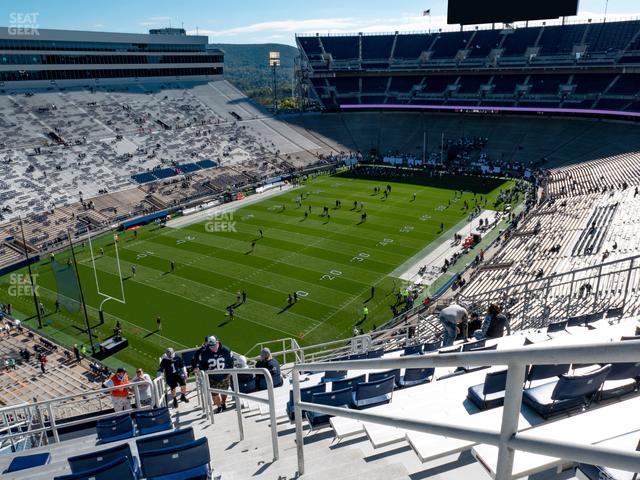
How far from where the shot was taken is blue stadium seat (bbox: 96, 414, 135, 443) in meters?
8.12

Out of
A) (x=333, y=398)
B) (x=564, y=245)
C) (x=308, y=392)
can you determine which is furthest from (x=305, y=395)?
(x=564, y=245)

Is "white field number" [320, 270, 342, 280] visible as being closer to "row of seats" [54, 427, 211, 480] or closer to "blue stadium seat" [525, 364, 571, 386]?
"row of seats" [54, 427, 211, 480]

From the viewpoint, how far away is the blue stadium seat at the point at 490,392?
15.6 feet

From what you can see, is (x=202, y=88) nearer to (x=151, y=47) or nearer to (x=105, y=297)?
(x=151, y=47)

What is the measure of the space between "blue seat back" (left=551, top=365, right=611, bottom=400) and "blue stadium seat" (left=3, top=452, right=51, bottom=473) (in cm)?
668

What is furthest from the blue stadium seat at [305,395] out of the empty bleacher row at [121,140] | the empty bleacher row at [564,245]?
the empty bleacher row at [121,140]

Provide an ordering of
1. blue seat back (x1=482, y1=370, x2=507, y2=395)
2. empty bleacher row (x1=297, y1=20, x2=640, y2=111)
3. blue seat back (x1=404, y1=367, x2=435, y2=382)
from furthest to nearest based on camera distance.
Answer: empty bleacher row (x1=297, y1=20, x2=640, y2=111) < blue seat back (x1=404, y1=367, x2=435, y2=382) < blue seat back (x1=482, y1=370, x2=507, y2=395)

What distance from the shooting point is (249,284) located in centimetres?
3206

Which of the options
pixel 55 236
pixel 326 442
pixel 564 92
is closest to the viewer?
pixel 326 442

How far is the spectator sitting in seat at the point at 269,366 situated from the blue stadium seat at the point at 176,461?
4.21 metres

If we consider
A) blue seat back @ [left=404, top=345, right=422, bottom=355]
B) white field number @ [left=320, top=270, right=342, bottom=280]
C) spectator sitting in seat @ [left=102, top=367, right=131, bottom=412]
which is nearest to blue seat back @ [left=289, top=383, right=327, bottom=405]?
blue seat back @ [left=404, top=345, right=422, bottom=355]

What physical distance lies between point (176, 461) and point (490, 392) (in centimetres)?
335

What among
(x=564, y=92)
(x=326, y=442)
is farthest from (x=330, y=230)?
(x=564, y=92)

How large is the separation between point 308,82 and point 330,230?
2021 inches
